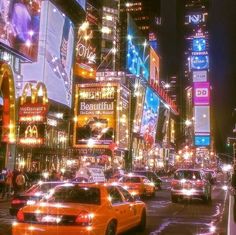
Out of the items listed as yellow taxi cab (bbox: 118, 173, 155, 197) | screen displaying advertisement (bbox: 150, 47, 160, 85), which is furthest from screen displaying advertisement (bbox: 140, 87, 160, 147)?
yellow taxi cab (bbox: 118, 173, 155, 197)

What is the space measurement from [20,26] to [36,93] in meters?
4.89

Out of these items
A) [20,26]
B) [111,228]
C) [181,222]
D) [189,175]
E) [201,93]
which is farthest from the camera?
[201,93]

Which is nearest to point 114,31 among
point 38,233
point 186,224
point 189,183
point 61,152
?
point 61,152

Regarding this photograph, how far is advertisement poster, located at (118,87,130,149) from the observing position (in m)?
A: 52.2

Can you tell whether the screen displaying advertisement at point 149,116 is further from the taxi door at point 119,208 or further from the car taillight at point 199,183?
the taxi door at point 119,208

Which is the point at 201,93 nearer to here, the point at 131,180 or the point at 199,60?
the point at 199,60

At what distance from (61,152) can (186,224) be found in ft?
94.8

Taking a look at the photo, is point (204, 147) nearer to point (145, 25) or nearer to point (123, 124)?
point (145, 25)

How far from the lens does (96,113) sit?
169ft

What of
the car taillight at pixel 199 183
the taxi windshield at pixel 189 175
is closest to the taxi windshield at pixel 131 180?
the taxi windshield at pixel 189 175

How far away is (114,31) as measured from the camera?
60.1m

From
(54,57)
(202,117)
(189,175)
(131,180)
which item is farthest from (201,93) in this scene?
(189,175)

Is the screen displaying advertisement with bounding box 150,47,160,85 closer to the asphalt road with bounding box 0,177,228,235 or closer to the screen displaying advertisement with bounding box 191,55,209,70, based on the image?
the asphalt road with bounding box 0,177,228,235

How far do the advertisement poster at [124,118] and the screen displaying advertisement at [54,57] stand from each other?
10592 millimetres
